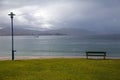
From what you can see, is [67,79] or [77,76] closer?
[67,79]

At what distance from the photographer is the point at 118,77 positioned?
14.1m

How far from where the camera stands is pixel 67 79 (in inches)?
543

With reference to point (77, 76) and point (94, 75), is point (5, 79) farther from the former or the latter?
point (94, 75)

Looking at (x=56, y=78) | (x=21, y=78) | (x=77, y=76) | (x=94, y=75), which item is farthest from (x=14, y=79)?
(x=94, y=75)

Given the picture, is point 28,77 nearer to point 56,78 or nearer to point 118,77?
point 56,78

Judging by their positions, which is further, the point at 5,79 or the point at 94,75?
the point at 94,75

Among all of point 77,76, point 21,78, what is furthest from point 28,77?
point 77,76

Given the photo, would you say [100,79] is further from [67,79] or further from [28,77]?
[28,77]

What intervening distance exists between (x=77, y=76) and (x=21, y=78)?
3192 millimetres

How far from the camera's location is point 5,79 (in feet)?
45.8

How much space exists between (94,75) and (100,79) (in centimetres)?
130

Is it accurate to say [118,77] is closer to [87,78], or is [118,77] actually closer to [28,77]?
[87,78]

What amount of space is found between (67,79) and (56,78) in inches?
25.6

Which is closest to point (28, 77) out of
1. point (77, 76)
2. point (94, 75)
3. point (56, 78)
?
point (56, 78)
